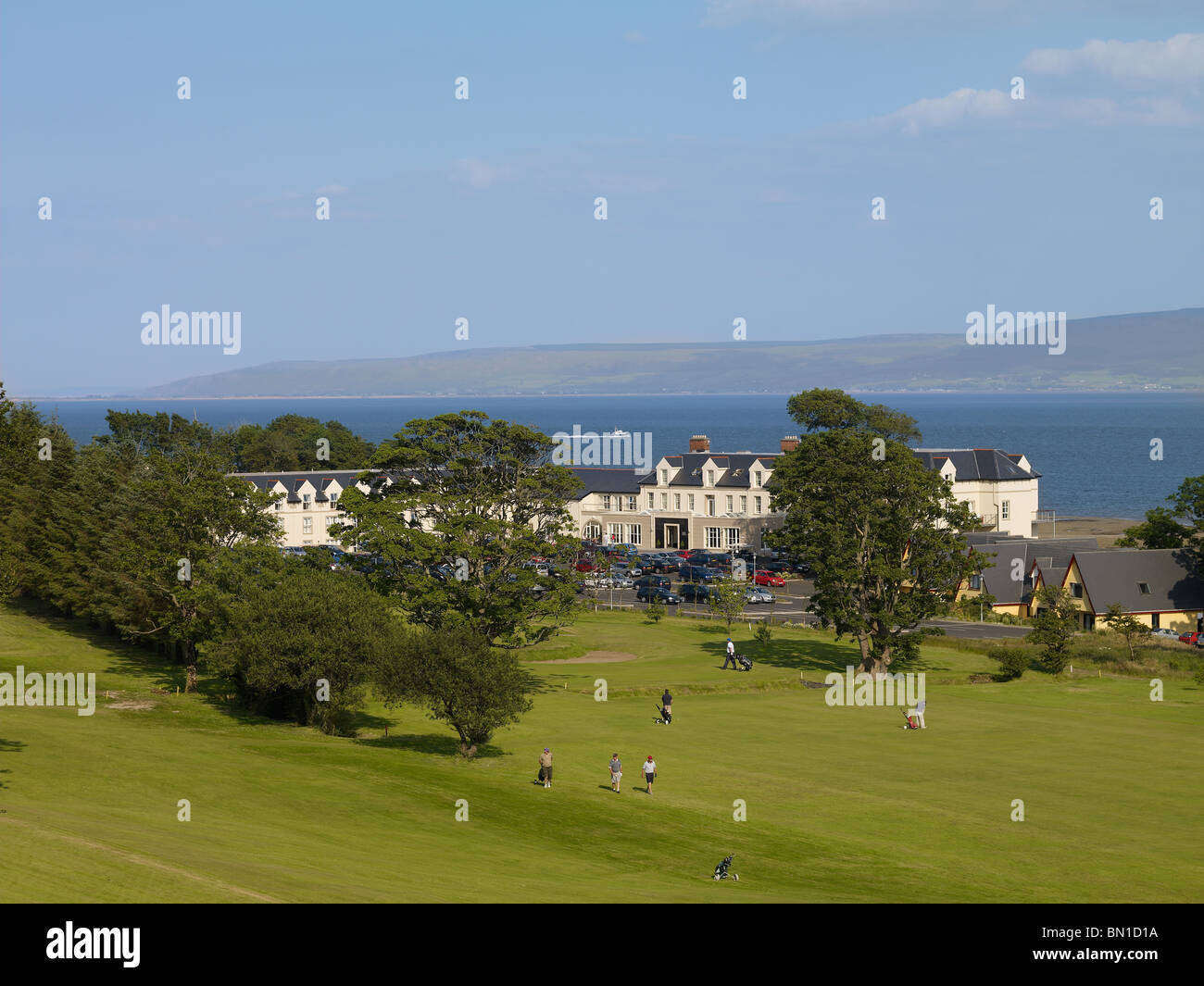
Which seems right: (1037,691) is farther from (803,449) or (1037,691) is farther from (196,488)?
(196,488)

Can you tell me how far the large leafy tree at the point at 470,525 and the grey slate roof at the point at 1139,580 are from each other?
46493 mm

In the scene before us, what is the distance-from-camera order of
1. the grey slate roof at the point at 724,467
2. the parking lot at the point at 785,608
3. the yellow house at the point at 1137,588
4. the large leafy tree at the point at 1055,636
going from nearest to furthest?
the large leafy tree at the point at 1055,636 → the parking lot at the point at 785,608 → the yellow house at the point at 1137,588 → the grey slate roof at the point at 724,467

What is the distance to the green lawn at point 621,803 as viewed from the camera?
31.8 meters

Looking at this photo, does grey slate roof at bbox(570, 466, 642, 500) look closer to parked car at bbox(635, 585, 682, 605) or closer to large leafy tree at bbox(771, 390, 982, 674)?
parked car at bbox(635, 585, 682, 605)

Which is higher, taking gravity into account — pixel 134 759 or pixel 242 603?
Answer: pixel 242 603

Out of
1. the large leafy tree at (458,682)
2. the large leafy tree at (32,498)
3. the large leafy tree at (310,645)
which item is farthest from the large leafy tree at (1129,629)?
the large leafy tree at (32,498)

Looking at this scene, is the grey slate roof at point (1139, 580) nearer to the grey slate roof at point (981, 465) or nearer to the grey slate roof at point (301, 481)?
the grey slate roof at point (981, 465)

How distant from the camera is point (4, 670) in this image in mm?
68312

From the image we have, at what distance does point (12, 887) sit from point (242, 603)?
32880 mm

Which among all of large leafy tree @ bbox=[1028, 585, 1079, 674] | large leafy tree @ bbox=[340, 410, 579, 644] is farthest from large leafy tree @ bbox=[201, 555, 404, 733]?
large leafy tree @ bbox=[1028, 585, 1079, 674]

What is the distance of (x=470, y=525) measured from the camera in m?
67.1

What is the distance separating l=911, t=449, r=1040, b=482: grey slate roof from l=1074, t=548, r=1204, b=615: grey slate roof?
3313 centimetres

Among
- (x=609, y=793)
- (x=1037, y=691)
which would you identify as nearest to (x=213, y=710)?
(x=609, y=793)
